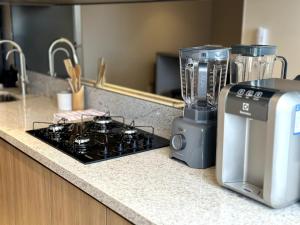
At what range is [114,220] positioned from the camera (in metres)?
1.16

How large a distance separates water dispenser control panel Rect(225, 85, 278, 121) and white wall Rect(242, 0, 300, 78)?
486mm

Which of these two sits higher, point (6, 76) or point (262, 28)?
point (262, 28)

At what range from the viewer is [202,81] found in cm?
145

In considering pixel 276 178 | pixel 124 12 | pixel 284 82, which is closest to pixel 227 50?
pixel 284 82

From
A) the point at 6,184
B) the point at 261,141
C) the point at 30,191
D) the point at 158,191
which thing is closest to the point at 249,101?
the point at 261,141

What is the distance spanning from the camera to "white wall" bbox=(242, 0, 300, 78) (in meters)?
1.51

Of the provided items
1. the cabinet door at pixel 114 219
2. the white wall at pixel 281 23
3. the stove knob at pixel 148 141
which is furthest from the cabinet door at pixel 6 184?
the white wall at pixel 281 23

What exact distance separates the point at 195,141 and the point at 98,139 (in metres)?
0.50

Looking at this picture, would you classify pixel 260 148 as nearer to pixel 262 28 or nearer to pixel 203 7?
pixel 262 28

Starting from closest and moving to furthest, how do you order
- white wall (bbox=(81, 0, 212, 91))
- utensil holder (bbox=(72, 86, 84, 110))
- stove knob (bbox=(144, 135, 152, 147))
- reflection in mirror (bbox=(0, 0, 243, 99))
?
stove knob (bbox=(144, 135, 152, 147)) < reflection in mirror (bbox=(0, 0, 243, 99)) < white wall (bbox=(81, 0, 212, 91)) < utensil holder (bbox=(72, 86, 84, 110))

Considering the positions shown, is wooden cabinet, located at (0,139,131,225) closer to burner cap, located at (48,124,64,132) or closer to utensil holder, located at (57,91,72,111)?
burner cap, located at (48,124,64,132)

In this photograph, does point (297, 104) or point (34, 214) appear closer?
point (297, 104)

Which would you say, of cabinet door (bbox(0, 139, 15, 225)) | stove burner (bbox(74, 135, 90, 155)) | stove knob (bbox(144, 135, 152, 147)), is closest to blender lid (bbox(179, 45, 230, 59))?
stove knob (bbox(144, 135, 152, 147))

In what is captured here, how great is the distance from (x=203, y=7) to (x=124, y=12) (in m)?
0.75
